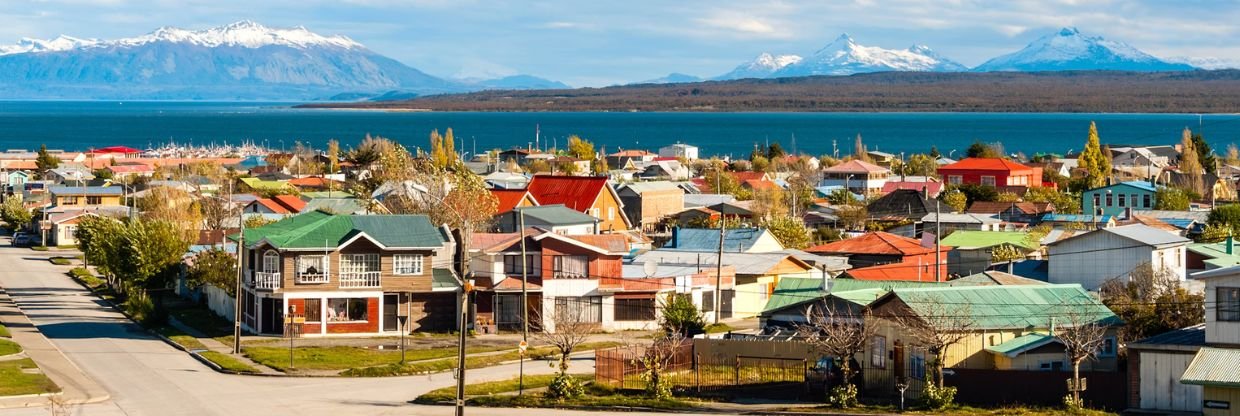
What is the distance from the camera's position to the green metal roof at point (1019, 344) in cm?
3738

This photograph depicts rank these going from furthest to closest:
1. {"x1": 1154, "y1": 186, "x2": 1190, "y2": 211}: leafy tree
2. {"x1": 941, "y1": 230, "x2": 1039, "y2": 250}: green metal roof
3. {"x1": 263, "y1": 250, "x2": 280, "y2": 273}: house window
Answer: {"x1": 1154, "y1": 186, "x2": 1190, "y2": 211}: leafy tree → {"x1": 941, "y1": 230, "x2": 1039, "y2": 250}: green metal roof → {"x1": 263, "y1": 250, "x2": 280, "y2": 273}: house window

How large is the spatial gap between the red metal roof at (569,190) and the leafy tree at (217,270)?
22440mm

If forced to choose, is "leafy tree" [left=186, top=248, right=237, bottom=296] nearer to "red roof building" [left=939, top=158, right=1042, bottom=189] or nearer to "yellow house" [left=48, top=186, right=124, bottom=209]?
"yellow house" [left=48, top=186, right=124, bottom=209]

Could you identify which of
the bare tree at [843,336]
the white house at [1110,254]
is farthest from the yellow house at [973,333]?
Result: the white house at [1110,254]

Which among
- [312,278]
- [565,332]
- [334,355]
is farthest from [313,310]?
[565,332]

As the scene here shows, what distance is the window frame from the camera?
52438 mm

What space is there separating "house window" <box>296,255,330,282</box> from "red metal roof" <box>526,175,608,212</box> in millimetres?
27222

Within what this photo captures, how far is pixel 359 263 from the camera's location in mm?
52094

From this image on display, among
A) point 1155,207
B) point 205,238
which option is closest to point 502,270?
point 205,238

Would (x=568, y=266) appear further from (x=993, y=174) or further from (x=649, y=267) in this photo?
(x=993, y=174)

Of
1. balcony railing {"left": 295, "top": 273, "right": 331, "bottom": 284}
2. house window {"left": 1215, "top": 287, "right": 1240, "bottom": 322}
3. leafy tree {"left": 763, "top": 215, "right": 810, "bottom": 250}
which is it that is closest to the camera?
house window {"left": 1215, "top": 287, "right": 1240, "bottom": 322}

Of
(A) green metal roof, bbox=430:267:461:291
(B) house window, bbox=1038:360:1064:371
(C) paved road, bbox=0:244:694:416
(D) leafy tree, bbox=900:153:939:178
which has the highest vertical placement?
(D) leafy tree, bbox=900:153:939:178

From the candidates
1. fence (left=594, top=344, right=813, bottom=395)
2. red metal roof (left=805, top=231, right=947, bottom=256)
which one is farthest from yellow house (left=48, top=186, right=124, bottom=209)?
fence (left=594, top=344, right=813, bottom=395)

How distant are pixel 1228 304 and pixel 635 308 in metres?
23.0
